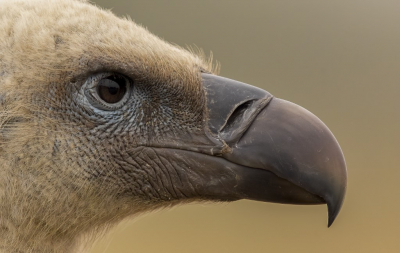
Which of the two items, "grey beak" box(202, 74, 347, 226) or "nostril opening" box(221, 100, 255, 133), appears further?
"nostril opening" box(221, 100, 255, 133)

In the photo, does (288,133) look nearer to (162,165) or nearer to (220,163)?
(220,163)

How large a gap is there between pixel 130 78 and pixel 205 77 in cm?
30

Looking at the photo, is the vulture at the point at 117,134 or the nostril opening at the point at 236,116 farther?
the nostril opening at the point at 236,116

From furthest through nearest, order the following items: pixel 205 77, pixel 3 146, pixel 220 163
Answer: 1. pixel 205 77
2. pixel 220 163
3. pixel 3 146

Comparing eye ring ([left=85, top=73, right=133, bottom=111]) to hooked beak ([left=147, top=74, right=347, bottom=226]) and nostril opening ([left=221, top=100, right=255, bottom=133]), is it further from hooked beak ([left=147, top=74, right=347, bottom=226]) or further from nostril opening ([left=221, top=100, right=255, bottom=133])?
nostril opening ([left=221, top=100, right=255, bottom=133])

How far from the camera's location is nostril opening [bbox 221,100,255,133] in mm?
1915

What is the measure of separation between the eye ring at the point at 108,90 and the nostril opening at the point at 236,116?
370mm

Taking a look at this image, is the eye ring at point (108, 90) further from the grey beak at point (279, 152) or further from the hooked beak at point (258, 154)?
the grey beak at point (279, 152)

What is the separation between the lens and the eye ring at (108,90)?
1.88 m

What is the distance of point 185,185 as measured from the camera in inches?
78.7

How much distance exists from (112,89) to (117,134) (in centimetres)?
16

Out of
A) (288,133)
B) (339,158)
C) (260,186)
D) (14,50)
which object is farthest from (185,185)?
(14,50)

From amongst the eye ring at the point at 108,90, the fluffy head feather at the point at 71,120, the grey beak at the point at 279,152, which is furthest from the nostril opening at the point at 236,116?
the eye ring at the point at 108,90

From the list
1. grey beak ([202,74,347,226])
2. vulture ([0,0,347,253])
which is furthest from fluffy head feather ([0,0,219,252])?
grey beak ([202,74,347,226])
